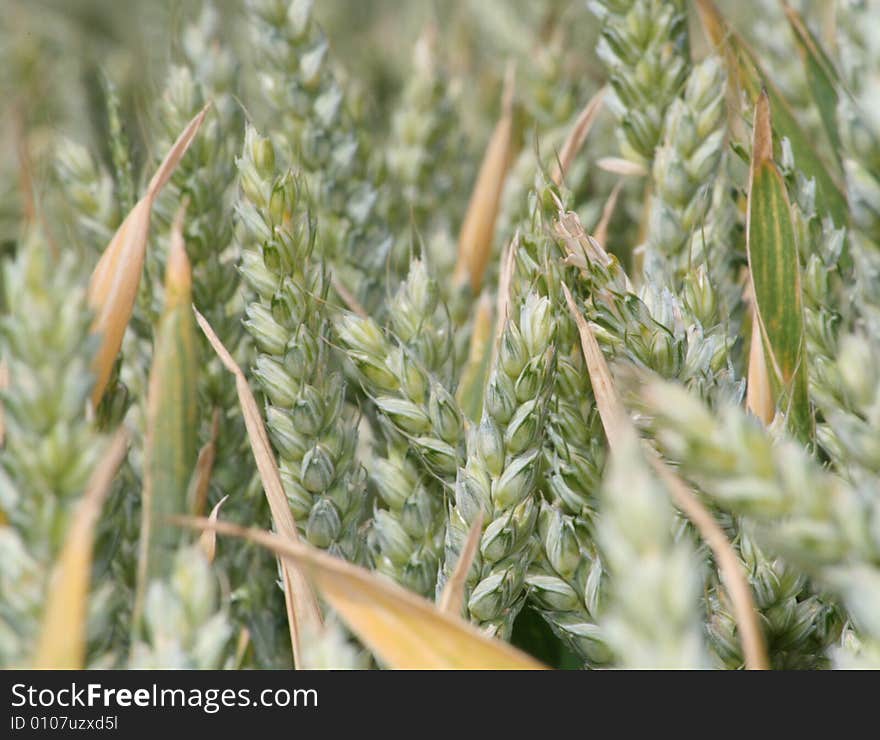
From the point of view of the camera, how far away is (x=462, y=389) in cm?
60

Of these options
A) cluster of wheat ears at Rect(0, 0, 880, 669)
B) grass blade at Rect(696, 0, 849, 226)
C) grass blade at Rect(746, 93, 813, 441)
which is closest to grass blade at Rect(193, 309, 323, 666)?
cluster of wheat ears at Rect(0, 0, 880, 669)

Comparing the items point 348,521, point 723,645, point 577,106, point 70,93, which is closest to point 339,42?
point 70,93

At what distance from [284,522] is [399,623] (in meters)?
0.12

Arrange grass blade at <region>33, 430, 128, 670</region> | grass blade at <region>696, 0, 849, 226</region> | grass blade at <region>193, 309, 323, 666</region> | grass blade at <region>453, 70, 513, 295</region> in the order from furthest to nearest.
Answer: grass blade at <region>453, 70, 513, 295</region>, grass blade at <region>696, 0, 849, 226</region>, grass blade at <region>193, 309, 323, 666</region>, grass blade at <region>33, 430, 128, 670</region>

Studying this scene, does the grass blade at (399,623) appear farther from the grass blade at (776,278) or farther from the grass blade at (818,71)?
the grass blade at (818,71)

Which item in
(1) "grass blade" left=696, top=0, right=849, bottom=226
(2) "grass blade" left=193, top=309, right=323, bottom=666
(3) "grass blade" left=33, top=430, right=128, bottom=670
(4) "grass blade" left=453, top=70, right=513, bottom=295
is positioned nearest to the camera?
(3) "grass blade" left=33, top=430, right=128, bottom=670

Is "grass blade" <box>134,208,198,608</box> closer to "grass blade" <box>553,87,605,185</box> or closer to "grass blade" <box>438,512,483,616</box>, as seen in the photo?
"grass blade" <box>438,512,483,616</box>

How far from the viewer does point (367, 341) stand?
0.50m

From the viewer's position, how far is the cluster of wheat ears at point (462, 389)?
30 cm

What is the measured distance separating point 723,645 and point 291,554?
0.20m

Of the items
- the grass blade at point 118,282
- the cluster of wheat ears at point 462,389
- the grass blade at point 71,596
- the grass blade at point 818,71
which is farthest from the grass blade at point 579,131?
the grass blade at point 71,596

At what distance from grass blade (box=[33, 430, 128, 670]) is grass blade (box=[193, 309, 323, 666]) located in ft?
0.37

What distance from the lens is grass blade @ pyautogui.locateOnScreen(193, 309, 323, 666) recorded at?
422 mm
